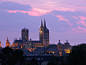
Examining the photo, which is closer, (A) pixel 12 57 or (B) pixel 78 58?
(B) pixel 78 58

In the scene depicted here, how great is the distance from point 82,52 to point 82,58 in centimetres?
145

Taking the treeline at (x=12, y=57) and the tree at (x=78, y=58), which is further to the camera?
Result: the treeline at (x=12, y=57)

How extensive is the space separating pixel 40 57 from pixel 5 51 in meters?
59.3

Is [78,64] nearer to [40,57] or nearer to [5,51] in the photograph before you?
[5,51]

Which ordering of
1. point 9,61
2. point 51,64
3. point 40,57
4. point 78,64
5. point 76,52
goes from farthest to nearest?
1. point 40,57
2. point 9,61
3. point 76,52
4. point 78,64
5. point 51,64

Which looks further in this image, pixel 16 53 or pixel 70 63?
pixel 16 53

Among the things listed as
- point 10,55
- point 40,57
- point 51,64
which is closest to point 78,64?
point 51,64

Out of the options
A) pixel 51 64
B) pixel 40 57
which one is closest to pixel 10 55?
pixel 51 64

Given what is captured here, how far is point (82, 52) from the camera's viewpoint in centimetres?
6981

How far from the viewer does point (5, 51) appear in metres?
87.5

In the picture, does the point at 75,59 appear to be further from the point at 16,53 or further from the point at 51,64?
the point at 16,53

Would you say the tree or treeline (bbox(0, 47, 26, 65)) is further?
treeline (bbox(0, 47, 26, 65))

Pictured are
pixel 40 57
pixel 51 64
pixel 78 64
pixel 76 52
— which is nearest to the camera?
pixel 51 64

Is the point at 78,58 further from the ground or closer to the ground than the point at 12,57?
closer to the ground
